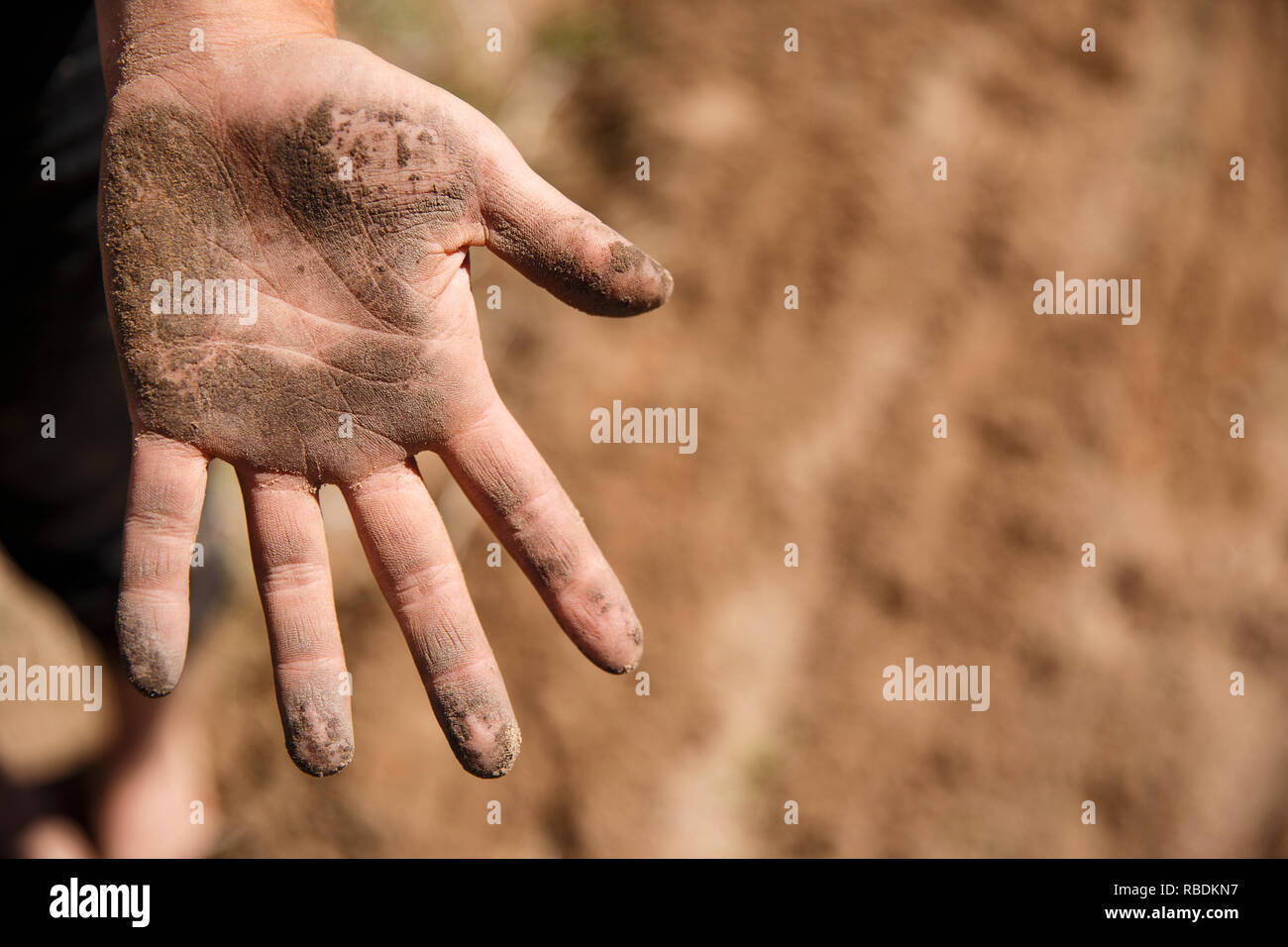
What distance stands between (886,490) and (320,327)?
1251 millimetres

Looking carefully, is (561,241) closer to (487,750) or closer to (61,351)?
(487,750)

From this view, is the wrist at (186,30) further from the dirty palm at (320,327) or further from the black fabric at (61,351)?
the black fabric at (61,351)

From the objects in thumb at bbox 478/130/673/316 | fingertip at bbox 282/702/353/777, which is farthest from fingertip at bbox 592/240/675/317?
fingertip at bbox 282/702/353/777

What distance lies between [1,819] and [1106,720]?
216 centimetres

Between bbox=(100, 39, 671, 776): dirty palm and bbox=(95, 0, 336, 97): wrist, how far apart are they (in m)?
0.02

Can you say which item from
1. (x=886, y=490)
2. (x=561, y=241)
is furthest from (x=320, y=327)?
(x=886, y=490)

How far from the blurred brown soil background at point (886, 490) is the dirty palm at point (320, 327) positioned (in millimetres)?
733

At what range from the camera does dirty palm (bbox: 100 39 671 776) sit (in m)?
1.02

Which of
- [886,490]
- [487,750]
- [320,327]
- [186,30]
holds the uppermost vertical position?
[186,30]

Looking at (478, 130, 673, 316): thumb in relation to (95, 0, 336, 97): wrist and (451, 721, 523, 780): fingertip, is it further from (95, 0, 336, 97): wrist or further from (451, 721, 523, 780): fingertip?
(451, 721, 523, 780): fingertip

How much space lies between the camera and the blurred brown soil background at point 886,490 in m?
1.75

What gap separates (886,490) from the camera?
1.88 m

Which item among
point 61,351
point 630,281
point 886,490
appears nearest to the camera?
point 630,281

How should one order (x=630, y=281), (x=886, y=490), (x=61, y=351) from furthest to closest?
(x=886, y=490) < (x=61, y=351) < (x=630, y=281)
